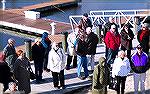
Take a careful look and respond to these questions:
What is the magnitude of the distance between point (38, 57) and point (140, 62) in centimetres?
265

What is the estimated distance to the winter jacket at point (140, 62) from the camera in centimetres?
1008

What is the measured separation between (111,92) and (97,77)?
1.30m

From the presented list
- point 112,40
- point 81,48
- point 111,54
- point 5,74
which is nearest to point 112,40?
point 112,40

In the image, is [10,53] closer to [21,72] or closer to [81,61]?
[21,72]

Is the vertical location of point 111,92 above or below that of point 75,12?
below

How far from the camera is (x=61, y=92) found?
10727mm

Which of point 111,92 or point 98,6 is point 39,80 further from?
point 98,6

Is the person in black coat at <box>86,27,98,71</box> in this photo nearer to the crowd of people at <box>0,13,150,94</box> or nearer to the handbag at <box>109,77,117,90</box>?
the crowd of people at <box>0,13,150,94</box>

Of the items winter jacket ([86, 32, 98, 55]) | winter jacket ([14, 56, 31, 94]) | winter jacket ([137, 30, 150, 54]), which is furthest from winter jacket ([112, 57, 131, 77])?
winter jacket ([137, 30, 150, 54])

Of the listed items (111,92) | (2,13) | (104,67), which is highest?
(2,13)

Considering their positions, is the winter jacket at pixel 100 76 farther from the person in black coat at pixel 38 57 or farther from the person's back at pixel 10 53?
the person's back at pixel 10 53

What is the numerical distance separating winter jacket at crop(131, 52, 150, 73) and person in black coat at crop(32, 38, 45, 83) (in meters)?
2.38

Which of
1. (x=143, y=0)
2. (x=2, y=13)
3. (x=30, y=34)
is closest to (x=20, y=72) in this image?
(x=30, y=34)

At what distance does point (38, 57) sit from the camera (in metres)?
11.1
